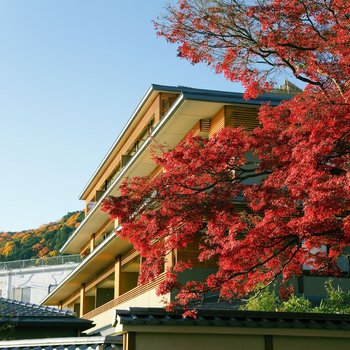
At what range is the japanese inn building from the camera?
2819cm

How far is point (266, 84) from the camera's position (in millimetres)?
18062

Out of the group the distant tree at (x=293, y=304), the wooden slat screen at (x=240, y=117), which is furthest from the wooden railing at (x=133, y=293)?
the wooden slat screen at (x=240, y=117)

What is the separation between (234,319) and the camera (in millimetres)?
16094

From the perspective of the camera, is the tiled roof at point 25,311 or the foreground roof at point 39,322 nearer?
the foreground roof at point 39,322

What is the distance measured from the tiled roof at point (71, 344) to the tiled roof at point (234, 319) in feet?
3.88

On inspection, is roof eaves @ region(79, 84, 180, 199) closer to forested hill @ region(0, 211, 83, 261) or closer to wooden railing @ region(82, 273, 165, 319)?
wooden railing @ region(82, 273, 165, 319)

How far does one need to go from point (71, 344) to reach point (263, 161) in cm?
665

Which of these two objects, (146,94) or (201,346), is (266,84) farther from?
(146,94)

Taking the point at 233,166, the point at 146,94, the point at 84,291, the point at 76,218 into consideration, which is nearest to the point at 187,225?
the point at 233,166

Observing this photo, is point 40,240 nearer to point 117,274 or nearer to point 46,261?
point 46,261

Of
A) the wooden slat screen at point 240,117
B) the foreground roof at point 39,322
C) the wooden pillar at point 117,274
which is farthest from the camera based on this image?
the wooden pillar at point 117,274

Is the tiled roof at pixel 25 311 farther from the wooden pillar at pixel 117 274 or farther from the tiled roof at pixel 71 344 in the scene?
the wooden pillar at pixel 117 274

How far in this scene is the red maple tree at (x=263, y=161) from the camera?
16.1 m

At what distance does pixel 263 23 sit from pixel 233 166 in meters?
3.92
